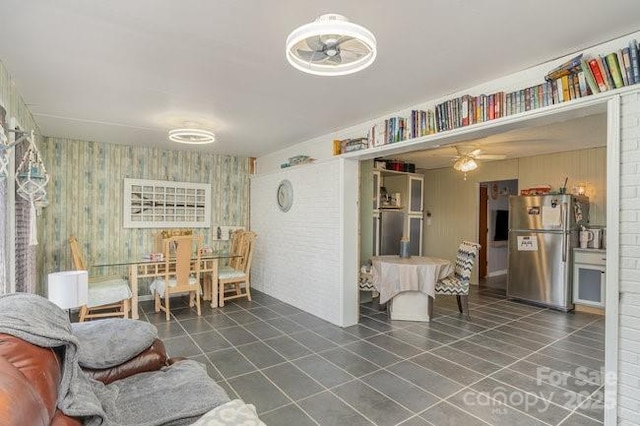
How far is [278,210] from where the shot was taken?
208 inches

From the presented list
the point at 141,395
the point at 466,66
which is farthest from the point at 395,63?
the point at 141,395

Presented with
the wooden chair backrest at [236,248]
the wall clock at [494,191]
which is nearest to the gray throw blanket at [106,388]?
the wooden chair backrest at [236,248]

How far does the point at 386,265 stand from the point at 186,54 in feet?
10.2

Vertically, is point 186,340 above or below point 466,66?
below

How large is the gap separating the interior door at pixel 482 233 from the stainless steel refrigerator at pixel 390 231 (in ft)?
5.89

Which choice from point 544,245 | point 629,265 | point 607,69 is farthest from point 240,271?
point 607,69

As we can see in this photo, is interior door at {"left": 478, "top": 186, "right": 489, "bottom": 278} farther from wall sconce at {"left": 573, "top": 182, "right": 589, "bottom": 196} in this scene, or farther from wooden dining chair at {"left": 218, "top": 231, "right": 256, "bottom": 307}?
wooden dining chair at {"left": 218, "top": 231, "right": 256, "bottom": 307}

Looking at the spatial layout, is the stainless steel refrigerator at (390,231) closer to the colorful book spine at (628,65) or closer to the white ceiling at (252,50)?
→ the white ceiling at (252,50)

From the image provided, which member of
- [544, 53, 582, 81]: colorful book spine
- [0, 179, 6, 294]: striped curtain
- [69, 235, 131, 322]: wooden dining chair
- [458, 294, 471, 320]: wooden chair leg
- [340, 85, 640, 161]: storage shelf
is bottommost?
[458, 294, 471, 320]: wooden chair leg

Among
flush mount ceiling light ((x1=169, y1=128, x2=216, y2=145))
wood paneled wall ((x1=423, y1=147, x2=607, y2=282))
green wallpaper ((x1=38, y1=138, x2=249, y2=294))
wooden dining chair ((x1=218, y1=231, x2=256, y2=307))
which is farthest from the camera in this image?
wood paneled wall ((x1=423, y1=147, x2=607, y2=282))

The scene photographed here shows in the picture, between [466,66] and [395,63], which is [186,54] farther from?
[466,66]

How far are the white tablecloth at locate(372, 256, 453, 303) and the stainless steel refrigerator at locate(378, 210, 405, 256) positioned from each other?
143 cm

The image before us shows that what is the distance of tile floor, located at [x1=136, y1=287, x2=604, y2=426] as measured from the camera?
7.32 ft

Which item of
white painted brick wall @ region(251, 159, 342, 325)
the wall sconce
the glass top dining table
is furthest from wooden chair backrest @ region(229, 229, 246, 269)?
the wall sconce
